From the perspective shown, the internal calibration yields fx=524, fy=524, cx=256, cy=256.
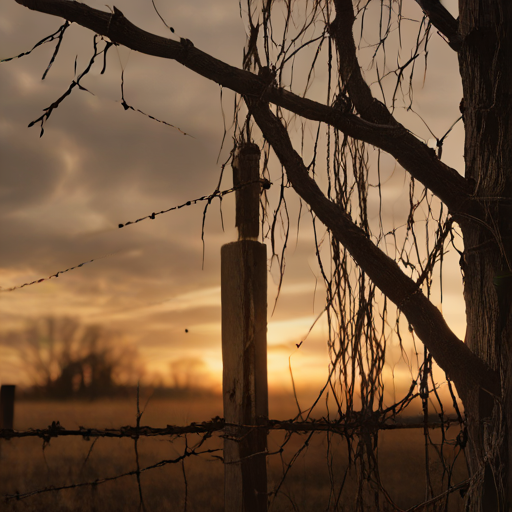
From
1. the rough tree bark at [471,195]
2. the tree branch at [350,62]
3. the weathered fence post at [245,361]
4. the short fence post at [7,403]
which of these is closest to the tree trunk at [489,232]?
the rough tree bark at [471,195]

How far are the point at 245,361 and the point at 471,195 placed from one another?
100 cm

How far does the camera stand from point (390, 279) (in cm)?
181

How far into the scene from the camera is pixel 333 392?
78.6 inches

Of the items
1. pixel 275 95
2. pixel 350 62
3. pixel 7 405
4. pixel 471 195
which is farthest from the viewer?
pixel 7 405

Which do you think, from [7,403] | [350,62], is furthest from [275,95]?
[7,403]

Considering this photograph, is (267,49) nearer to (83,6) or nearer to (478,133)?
(83,6)

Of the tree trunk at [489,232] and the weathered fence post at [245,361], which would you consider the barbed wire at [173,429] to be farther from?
the tree trunk at [489,232]

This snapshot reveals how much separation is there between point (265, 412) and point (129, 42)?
1.31 metres

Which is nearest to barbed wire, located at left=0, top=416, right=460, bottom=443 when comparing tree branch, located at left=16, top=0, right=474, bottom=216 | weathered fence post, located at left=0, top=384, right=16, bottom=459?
tree branch, located at left=16, top=0, right=474, bottom=216

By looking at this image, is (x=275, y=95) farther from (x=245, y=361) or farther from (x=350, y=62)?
(x=245, y=361)

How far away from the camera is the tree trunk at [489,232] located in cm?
179

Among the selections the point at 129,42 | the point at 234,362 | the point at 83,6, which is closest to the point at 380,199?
the point at 234,362

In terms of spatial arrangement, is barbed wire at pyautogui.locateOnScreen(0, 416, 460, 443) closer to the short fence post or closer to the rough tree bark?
the rough tree bark

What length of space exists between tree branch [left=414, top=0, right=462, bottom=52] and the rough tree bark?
87 millimetres
